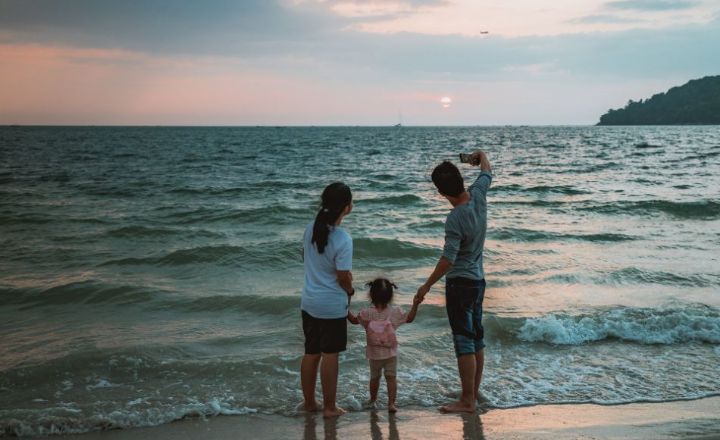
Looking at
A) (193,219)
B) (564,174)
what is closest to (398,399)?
(193,219)

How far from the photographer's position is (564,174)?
95.6 feet

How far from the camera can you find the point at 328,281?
174 inches

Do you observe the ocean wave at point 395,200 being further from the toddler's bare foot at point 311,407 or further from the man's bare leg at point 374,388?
the toddler's bare foot at point 311,407

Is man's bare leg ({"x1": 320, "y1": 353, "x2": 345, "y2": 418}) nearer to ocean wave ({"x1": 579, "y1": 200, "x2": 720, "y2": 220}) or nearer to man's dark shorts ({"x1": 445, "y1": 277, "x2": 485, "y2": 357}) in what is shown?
man's dark shorts ({"x1": 445, "y1": 277, "x2": 485, "y2": 357})

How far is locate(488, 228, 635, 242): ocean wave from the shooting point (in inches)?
523

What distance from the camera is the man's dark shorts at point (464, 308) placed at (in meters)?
4.70

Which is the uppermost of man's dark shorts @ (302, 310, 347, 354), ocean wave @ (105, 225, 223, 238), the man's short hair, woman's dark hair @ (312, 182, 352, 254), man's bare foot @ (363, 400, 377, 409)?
the man's short hair

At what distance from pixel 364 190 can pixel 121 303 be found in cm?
1493

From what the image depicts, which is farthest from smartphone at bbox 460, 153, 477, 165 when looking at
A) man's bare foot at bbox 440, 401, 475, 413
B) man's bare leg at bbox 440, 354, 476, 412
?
man's bare foot at bbox 440, 401, 475, 413

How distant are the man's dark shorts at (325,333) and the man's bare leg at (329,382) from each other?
3.4 inches

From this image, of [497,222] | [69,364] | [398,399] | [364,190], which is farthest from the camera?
[364,190]

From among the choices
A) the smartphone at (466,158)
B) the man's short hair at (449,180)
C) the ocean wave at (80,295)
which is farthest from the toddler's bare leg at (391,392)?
the ocean wave at (80,295)

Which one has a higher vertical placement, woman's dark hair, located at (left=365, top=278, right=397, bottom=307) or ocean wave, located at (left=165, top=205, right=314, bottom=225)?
woman's dark hair, located at (left=365, top=278, right=397, bottom=307)

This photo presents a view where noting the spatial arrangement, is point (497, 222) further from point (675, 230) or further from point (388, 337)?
point (388, 337)
